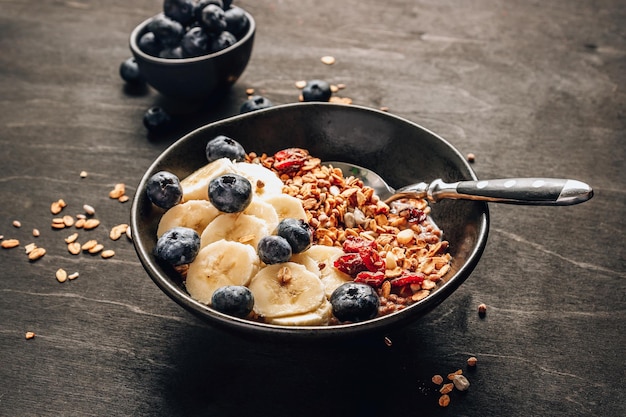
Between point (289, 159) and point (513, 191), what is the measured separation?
1.34 ft

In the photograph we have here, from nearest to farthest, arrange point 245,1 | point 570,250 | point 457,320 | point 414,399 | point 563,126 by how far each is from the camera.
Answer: point 414,399
point 457,320
point 570,250
point 563,126
point 245,1

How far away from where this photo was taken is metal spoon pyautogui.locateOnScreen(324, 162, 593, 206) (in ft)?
2.75

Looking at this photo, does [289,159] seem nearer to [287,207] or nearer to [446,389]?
[287,207]

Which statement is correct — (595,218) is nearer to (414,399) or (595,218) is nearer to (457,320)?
(457,320)

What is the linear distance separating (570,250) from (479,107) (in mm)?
486

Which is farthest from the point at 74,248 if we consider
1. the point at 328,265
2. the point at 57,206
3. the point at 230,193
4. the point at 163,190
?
the point at 328,265

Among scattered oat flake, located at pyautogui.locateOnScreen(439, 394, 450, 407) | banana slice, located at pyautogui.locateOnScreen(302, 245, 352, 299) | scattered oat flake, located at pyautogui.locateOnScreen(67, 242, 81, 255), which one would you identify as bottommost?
scattered oat flake, located at pyautogui.locateOnScreen(67, 242, 81, 255)

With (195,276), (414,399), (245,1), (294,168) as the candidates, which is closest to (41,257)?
(195,276)

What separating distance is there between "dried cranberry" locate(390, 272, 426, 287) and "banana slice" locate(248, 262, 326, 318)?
0.40 feet

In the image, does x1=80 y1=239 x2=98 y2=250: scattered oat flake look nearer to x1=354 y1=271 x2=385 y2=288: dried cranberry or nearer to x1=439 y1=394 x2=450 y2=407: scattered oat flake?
x1=354 y1=271 x2=385 y2=288: dried cranberry

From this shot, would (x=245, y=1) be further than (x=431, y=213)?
Yes

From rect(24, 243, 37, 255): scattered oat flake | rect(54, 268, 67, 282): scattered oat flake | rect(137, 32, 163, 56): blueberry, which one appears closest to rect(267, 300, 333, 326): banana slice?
rect(54, 268, 67, 282): scattered oat flake

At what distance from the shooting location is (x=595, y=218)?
45.8 inches

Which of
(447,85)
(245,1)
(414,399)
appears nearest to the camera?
(414,399)
